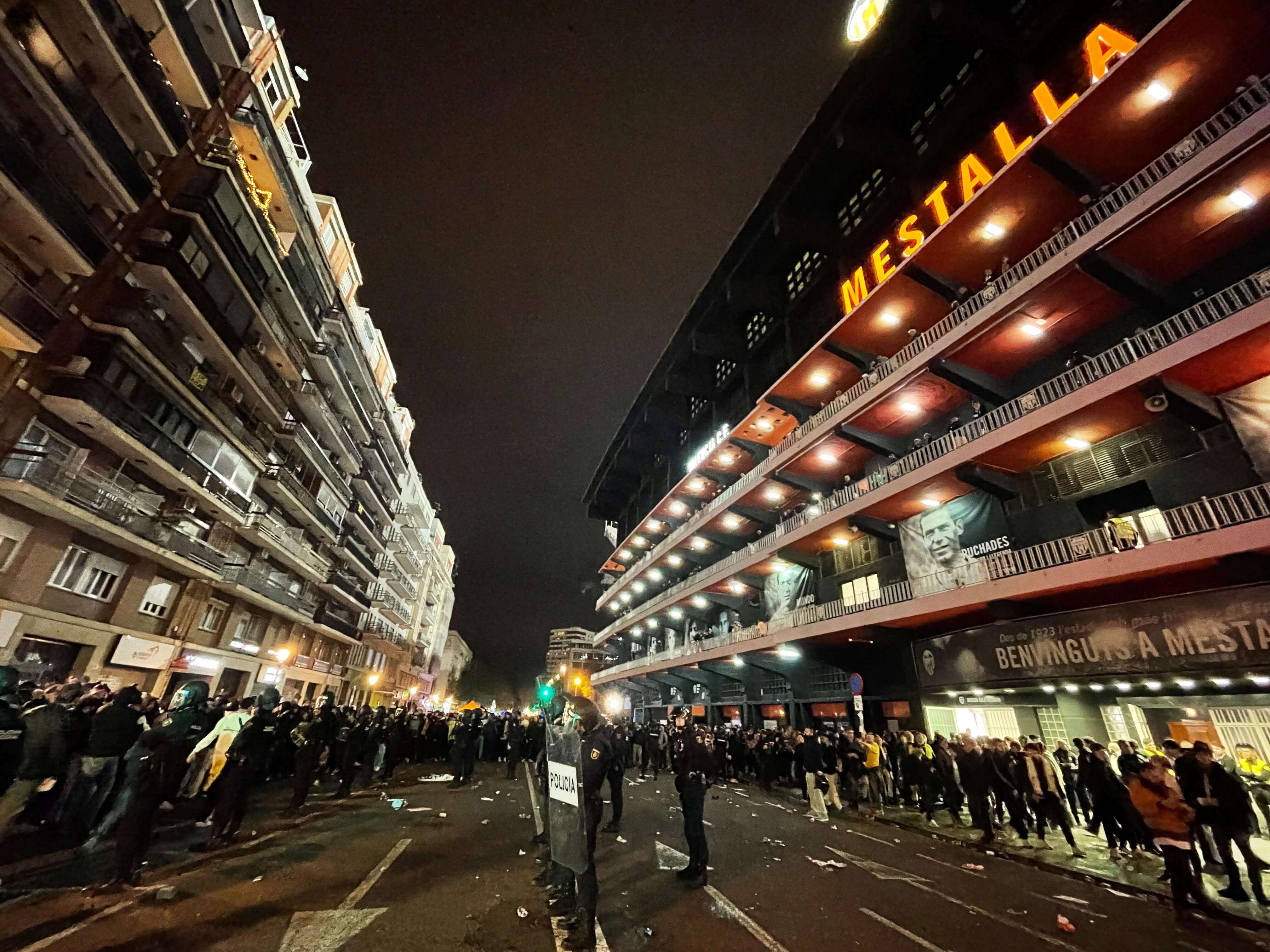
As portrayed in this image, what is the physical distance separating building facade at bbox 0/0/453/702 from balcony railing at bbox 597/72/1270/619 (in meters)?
23.1

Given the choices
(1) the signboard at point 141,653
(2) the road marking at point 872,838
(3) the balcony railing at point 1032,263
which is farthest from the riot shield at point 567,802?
(1) the signboard at point 141,653

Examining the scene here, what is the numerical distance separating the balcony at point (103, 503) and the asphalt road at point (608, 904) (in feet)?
41.5

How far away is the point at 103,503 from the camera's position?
1583cm

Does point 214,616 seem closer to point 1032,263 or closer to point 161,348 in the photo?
point 161,348

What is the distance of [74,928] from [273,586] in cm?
2604

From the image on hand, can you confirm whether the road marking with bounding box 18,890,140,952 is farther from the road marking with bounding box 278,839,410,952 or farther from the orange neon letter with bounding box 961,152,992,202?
the orange neon letter with bounding box 961,152,992,202

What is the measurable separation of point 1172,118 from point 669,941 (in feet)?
61.8

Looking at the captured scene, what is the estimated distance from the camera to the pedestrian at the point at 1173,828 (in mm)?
6215

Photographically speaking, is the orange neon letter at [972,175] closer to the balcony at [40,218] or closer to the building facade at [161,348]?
the balcony at [40,218]

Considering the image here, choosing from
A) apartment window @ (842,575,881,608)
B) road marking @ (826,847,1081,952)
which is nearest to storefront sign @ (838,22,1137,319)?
apartment window @ (842,575,881,608)

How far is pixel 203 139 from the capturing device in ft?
59.4

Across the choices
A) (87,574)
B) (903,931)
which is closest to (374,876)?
(903,931)

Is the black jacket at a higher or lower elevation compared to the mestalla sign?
lower

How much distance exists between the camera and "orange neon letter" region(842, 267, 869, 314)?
67.4 feet
